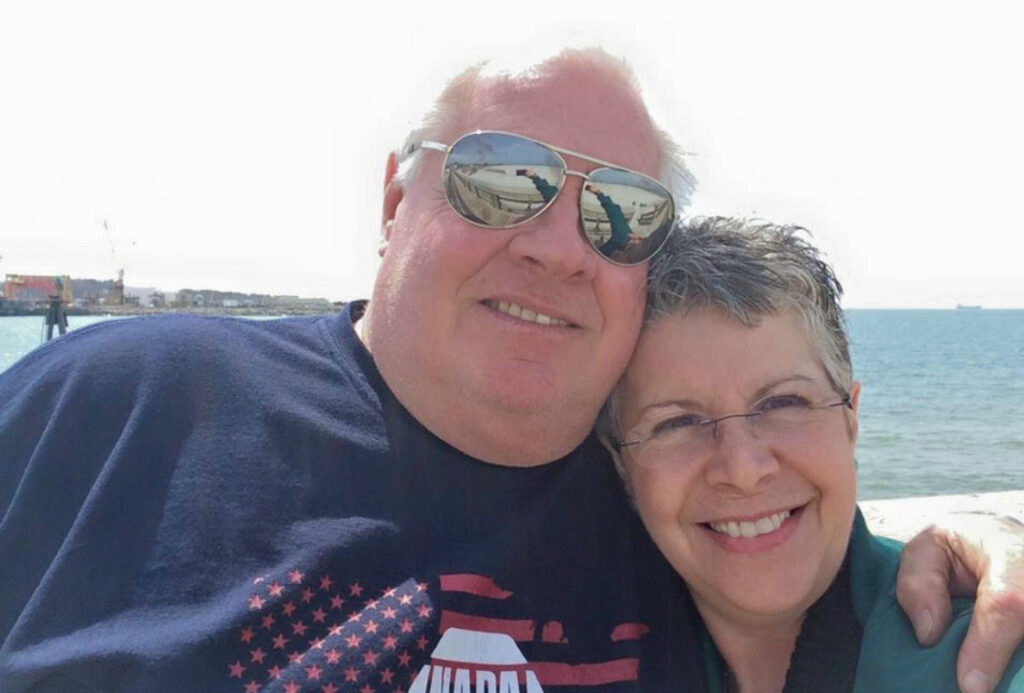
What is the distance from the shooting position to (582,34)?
219 cm

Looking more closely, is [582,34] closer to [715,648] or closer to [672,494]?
[672,494]

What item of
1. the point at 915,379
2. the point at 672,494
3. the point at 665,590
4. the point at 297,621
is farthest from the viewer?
the point at 915,379

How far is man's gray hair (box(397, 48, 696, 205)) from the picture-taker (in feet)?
6.94

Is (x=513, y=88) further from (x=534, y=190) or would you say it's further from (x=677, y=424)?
(x=677, y=424)

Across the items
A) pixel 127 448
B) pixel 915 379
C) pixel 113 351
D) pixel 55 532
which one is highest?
pixel 113 351

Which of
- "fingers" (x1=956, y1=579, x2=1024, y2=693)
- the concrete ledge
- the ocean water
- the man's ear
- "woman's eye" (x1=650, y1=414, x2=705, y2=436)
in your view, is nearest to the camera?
"fingers" (x1=956, y1=579, x2=1024, y2=693)

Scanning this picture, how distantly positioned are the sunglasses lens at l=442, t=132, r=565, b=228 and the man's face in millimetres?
31

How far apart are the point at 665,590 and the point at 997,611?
82cm

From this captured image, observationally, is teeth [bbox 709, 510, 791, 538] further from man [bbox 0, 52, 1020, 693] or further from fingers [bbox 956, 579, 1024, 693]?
fingers [bbox 956, 579, 1024, 693]

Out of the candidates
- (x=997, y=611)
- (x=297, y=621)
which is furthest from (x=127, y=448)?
(x=997, y=611)

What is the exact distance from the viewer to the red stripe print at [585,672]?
5.88 feet

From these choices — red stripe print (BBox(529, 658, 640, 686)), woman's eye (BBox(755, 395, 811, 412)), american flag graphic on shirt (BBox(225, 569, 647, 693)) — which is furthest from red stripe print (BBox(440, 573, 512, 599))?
woman's eye (BBox(755, 395, 811, 412))

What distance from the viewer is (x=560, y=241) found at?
2057 mm

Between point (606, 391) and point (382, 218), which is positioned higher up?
point (382, 218)
